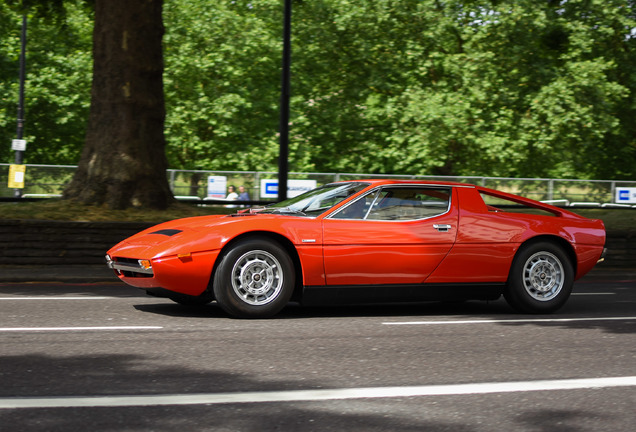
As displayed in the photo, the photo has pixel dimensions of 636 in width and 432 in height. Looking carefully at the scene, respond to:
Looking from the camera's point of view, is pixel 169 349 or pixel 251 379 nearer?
pixel 251 379

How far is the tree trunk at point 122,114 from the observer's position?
13.0m

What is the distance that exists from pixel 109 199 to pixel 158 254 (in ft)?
19.3

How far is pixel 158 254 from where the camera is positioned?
727cm

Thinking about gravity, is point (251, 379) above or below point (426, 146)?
below

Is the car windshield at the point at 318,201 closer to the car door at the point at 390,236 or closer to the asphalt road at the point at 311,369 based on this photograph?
the car door at the point at 390,236

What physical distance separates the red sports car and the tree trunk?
505cm

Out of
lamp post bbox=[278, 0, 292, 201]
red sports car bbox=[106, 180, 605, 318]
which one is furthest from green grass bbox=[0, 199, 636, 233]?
red sports car bbox=[106, 180, 605, 318]

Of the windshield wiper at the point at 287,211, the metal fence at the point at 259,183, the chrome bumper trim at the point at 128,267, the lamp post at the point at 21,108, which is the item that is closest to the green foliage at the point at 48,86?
the lamp post at the point at 21,108

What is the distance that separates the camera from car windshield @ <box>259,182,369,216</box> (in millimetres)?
7996

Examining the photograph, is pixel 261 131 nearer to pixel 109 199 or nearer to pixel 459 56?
pixel 459 56

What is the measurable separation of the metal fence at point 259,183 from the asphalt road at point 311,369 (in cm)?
1972

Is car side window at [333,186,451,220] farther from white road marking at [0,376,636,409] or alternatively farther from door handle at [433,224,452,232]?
white road marking at [0,376,636,409]

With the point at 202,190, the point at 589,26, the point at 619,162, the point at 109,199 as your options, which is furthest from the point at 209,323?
the point at 619,162

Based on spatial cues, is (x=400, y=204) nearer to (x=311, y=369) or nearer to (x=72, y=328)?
(x=311, y=369)
